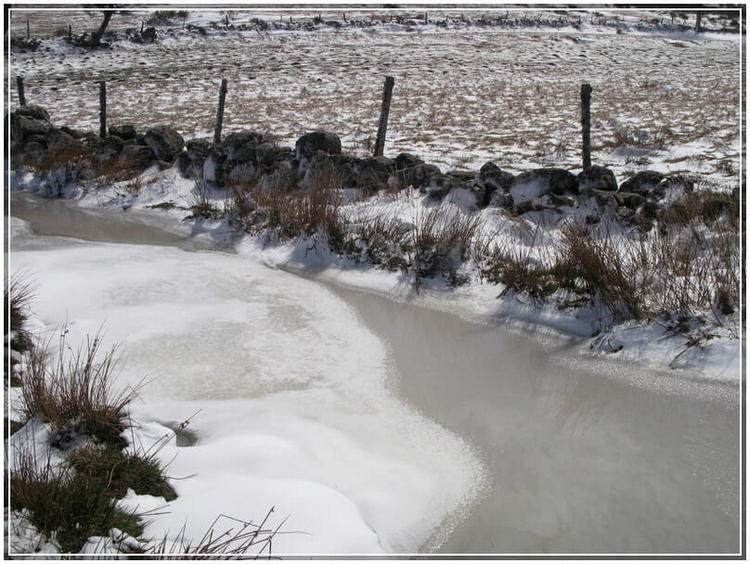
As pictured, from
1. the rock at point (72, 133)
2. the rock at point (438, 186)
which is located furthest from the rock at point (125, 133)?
the rock at point (438, 186)

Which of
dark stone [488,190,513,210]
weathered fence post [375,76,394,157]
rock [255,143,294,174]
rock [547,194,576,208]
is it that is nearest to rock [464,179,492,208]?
dark stone [488,190,513,210]

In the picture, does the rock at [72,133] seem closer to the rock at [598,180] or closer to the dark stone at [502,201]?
the dark stone at [502,201]

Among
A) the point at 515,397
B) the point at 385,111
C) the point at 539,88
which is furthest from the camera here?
the point at 539,88

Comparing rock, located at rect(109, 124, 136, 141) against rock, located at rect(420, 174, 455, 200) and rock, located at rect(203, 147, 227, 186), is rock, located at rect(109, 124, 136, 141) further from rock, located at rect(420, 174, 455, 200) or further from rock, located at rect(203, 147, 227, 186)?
rock, located at rect(420, 174, 455, 200)

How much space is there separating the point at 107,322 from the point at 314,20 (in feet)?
148

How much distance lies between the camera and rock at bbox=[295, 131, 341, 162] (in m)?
10.7

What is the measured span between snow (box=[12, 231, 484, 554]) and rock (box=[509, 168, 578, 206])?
3510 millimetres

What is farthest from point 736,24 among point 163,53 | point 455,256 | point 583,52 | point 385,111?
point 455,256

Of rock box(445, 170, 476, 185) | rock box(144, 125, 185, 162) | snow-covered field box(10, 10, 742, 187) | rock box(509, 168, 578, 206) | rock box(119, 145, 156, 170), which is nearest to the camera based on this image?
rock box(509, 168, 578, 206)

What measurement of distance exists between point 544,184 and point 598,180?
29.2 inches

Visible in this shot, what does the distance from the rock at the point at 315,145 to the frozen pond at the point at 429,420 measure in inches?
171

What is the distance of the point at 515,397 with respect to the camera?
4.73 m

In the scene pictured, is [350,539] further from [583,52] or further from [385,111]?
[583,52]

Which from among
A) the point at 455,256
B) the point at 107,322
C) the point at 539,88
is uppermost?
the point at 539,88
